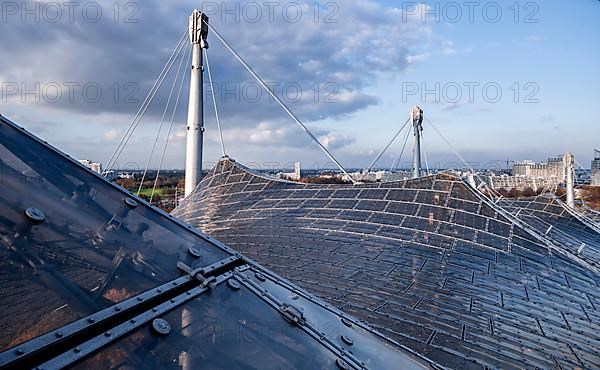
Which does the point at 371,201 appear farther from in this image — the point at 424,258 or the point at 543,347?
the point at 543,347

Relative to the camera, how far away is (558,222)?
17234mm

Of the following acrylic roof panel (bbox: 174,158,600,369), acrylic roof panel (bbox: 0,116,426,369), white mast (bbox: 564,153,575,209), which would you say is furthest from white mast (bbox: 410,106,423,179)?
acrylic roof panel (bbox: 0,116,426,369)

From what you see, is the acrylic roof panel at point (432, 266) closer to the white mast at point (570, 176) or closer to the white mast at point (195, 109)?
the white mast at point (195, 109)

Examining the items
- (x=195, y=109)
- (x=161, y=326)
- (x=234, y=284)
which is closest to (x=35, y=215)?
Answer: (x=161, y=326)

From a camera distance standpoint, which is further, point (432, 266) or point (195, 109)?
point (195, 109)

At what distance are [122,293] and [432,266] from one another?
7.54m

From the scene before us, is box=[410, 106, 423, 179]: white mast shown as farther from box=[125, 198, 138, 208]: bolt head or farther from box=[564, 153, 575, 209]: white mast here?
box=[125, 198, 138, 208]: bolt head

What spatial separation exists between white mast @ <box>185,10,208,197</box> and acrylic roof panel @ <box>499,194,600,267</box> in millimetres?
13514

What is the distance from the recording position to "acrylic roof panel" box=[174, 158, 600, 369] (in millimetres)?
5336

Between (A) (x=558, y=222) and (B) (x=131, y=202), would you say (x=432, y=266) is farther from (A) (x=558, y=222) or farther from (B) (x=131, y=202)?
(A) (x=558, y=222)

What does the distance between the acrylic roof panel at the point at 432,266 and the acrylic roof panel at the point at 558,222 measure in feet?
11.3

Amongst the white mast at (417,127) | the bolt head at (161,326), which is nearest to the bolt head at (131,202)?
the bolt head at (161,326)

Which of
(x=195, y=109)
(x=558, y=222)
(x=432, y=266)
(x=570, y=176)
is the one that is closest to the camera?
(x=432, y=266)

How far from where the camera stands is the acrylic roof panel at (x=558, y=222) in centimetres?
1366
